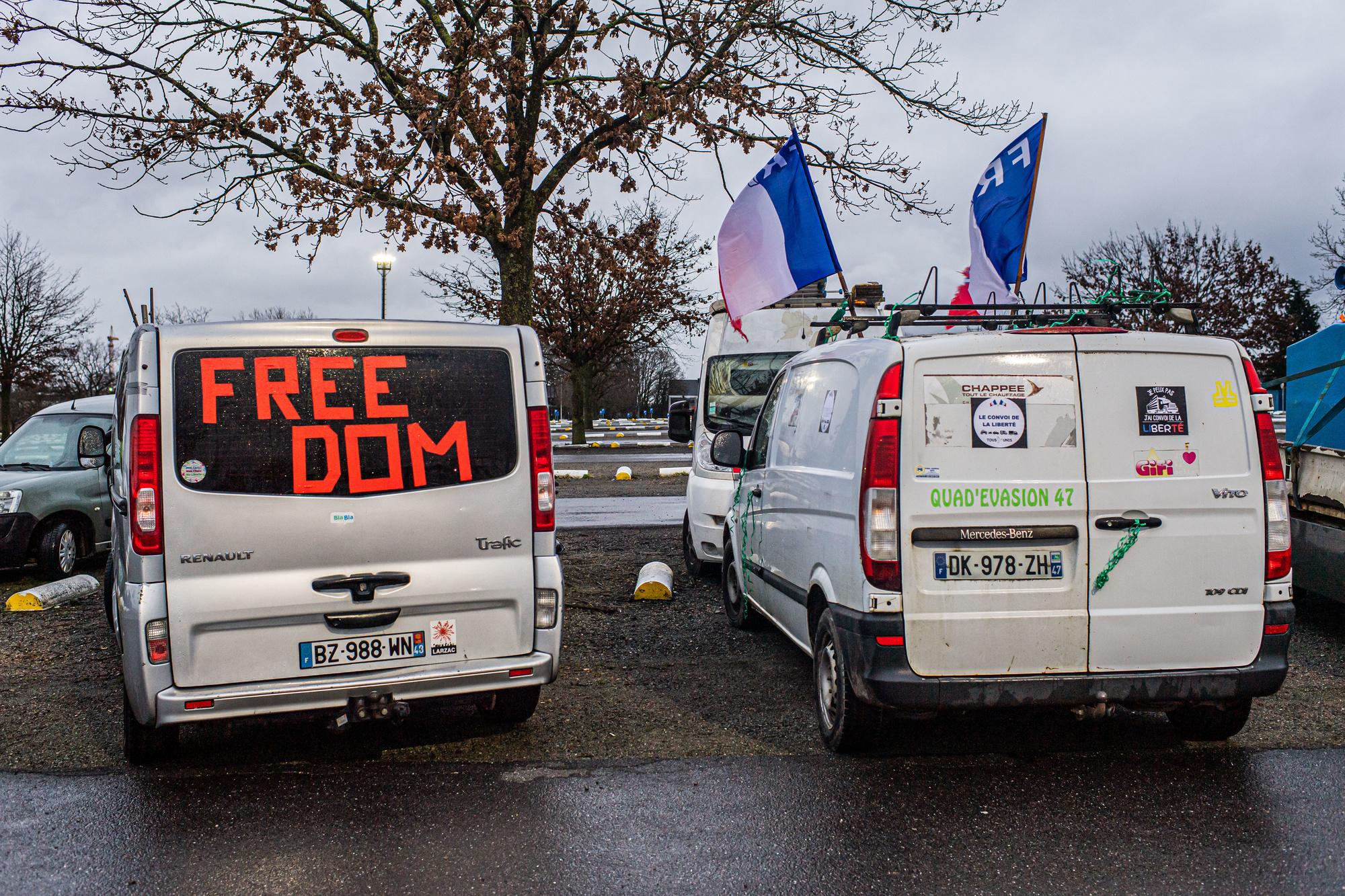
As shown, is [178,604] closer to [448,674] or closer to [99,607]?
[448,674]

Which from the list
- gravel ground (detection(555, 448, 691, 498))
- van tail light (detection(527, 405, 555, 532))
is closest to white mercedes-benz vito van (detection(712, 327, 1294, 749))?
van tail light (detection(527, 405, 555, 532))

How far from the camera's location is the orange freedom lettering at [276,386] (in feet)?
14.6

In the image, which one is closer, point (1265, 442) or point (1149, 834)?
point (1149, 834)

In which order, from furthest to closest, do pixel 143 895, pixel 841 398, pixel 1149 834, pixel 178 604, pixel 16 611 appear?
pixel 16 611
pixel 841 398
pixel 178 604
pixel 1149 834
pixel 143 895

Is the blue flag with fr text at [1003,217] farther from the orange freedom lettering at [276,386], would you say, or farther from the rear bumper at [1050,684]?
the orange freedom lettering at [276,386]

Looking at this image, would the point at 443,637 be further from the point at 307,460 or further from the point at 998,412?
the point at 998,412

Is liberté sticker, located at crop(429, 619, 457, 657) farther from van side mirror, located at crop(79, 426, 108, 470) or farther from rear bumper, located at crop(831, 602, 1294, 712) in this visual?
van side mirror, located at crop(79, 426, 108, 470)

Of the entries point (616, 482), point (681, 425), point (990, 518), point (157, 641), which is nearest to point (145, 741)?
point (157, 641)

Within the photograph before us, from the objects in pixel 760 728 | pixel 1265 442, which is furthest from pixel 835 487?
pixel 1265 442

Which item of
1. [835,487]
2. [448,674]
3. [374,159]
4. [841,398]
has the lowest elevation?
[448,674]

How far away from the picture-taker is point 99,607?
8758 mm

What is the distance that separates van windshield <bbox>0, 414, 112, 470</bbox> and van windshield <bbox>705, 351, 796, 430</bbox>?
604 cm

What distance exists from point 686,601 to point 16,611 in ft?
18.3

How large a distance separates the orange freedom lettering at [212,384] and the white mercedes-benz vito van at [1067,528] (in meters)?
2.75
